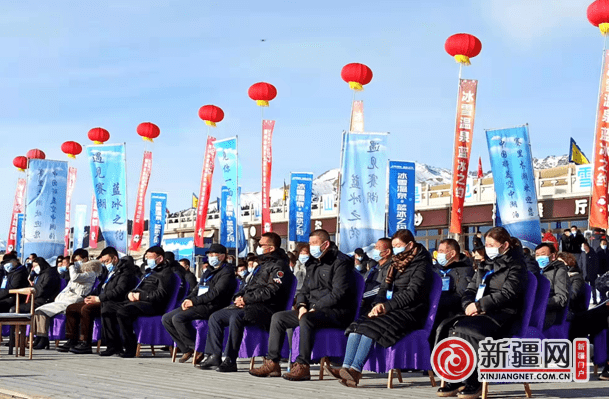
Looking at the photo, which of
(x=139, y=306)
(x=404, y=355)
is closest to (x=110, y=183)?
(x=139, y=306)

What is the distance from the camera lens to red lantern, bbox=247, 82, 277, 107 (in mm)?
26233

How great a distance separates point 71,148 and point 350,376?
30.6 metres

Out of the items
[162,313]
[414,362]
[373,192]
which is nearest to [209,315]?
[162,313]

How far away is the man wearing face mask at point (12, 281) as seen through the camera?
531 inches

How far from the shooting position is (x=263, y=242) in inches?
356

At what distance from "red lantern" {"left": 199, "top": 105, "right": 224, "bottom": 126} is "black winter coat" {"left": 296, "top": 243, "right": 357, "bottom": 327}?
21.0 m

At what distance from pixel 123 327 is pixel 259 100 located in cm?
A: 1644

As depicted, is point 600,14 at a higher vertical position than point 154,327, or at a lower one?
higher

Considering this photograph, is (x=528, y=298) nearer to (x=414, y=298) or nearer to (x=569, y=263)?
(x=414, y=298)

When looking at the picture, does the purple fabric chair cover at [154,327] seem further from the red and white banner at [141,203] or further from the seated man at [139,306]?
the red and white banner at [141,203]

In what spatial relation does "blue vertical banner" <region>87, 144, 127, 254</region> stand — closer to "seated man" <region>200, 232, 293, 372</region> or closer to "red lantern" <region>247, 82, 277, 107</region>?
"red lantern" <region>247, 82, 277, 107</region>

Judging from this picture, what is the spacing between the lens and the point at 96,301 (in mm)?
11406

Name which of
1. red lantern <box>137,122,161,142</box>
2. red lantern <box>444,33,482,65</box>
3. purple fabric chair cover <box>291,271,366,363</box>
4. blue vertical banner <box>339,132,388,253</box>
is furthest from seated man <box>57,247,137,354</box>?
red lantern <box>137,122,161,142</box>

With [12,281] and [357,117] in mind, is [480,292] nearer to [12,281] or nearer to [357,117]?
[12,281]
